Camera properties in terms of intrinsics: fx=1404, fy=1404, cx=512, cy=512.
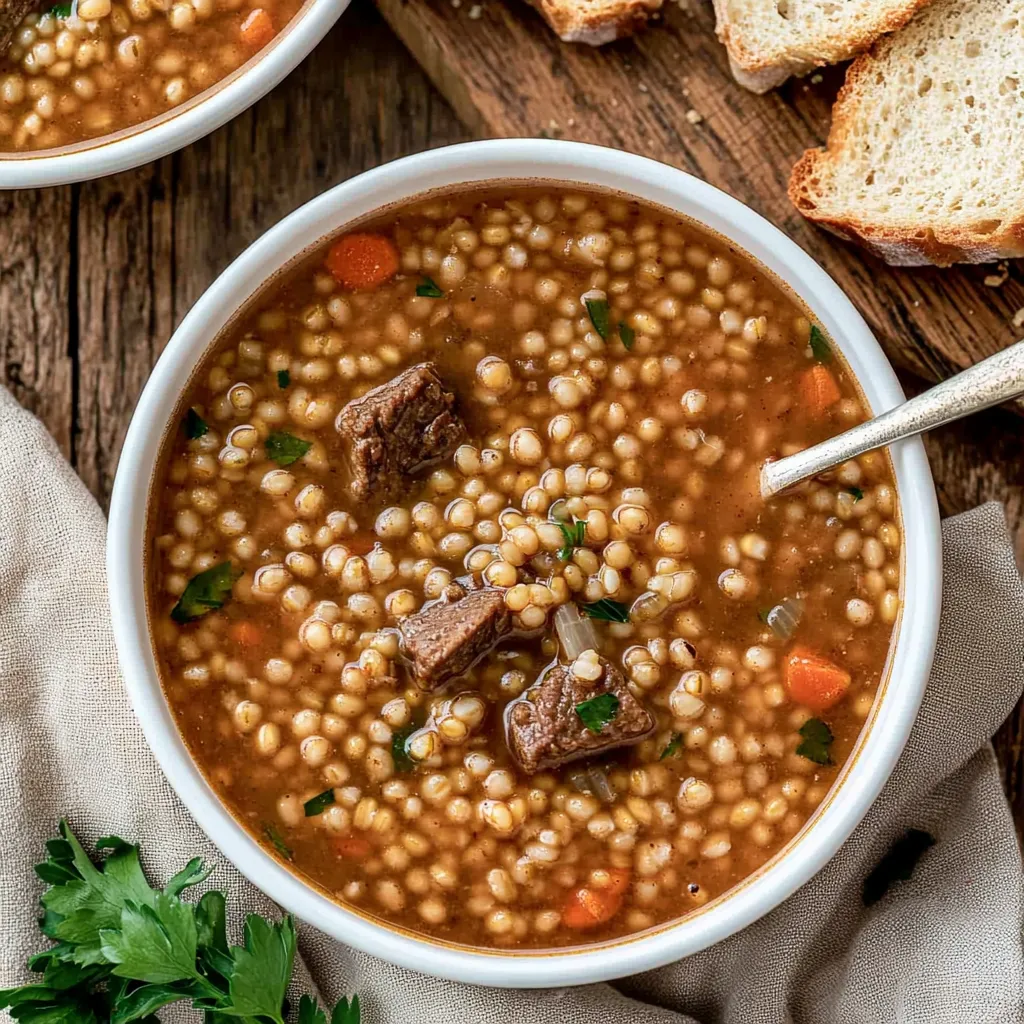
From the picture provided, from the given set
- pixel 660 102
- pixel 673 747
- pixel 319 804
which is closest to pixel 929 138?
pixel 660 102

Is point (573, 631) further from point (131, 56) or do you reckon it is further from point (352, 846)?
point (131, 56)

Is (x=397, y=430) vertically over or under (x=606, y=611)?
over

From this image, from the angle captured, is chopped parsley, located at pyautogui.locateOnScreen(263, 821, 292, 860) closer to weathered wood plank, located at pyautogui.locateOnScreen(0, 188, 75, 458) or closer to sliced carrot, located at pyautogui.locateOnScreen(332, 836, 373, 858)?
sliced carrot, located at pyautogui.locateOnScreen(332, 836, 373, 858)

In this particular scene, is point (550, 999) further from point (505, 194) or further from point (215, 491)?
point (505, 194)

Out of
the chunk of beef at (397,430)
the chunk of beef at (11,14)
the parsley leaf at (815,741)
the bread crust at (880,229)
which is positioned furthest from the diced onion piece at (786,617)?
the chunk of beef at (11,14)

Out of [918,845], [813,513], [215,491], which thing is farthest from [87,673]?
[918,845]

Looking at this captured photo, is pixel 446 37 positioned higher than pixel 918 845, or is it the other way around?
pixel 446 37
